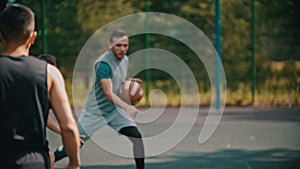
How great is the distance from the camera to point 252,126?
12.4 metres

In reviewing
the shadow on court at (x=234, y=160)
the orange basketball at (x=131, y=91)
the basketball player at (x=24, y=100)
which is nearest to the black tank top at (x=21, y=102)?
the basketball player at (x=24, y=100)

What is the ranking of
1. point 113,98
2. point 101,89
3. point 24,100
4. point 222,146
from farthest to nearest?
1. point 222,146
2. point 101,89
3. point 113,98
4. point 24,100

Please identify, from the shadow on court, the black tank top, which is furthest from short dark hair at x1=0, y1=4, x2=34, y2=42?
the shadow on court

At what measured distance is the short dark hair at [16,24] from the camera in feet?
→ 12.0

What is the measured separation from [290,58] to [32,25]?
13.3 m

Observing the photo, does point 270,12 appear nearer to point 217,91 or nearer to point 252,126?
point 217,91

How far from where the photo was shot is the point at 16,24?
364 centimetres

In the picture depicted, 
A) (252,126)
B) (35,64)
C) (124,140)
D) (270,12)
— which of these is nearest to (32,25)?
(35,64)

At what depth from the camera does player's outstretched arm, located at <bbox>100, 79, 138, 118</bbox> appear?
684 cm

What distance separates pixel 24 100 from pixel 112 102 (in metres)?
3.33

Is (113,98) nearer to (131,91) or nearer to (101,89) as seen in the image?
(101,89)

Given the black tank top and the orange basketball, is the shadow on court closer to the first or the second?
the orange basketball

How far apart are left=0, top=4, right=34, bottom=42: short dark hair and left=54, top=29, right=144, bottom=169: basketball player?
10.5ft

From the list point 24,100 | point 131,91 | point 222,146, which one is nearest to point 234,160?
point 222,146
